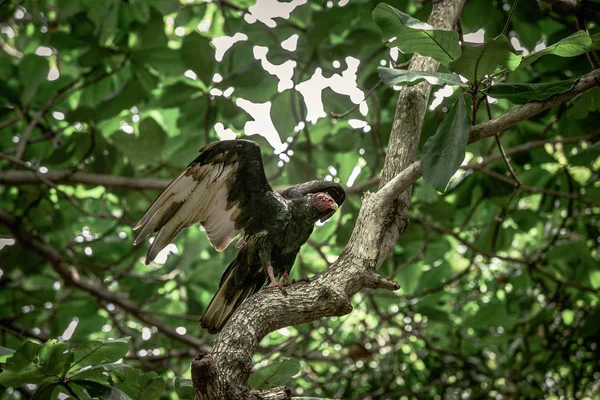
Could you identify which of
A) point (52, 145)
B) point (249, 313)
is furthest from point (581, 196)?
point (52, 145)

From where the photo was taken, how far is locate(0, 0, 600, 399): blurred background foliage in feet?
10.1

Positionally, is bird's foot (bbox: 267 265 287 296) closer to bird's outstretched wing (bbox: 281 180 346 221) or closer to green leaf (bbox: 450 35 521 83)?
bird's outstretched wing (bbox: 281 180 346 221)

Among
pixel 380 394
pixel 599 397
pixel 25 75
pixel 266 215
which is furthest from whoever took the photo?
pixel 599 397

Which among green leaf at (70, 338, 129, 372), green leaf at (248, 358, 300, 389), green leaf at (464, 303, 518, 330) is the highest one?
green leaf at (70, 338, 129, 372)

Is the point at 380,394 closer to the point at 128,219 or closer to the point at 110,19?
the point at 128,219

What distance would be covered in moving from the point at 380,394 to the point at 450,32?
3001 millimetres

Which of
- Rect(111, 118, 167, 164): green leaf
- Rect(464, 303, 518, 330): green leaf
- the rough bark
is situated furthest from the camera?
Rect(464, 303, 518, 330): green leaf

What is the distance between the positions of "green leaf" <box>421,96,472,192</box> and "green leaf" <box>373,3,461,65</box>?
128 millimetres

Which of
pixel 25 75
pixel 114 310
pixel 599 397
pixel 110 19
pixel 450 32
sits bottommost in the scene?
pixel 599 397

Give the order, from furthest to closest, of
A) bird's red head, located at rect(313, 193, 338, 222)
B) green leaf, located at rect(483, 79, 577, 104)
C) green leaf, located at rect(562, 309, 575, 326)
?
1. green leaf, located at rect(562, 309, 575, 326)
2. bird's red head, located at rect(313, 193, 338, 222)
3. green leaf, located at rect(483, 79, 577, 104)

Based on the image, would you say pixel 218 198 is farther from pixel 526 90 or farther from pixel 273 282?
pixel 526 90

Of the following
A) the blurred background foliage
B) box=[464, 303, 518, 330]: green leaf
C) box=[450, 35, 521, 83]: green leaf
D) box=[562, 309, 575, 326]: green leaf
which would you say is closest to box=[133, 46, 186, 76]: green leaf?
the blurred background foliage

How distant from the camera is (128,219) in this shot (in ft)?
12.0

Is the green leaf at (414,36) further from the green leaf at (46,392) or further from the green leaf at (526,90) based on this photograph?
the green leaf at (46,392)
